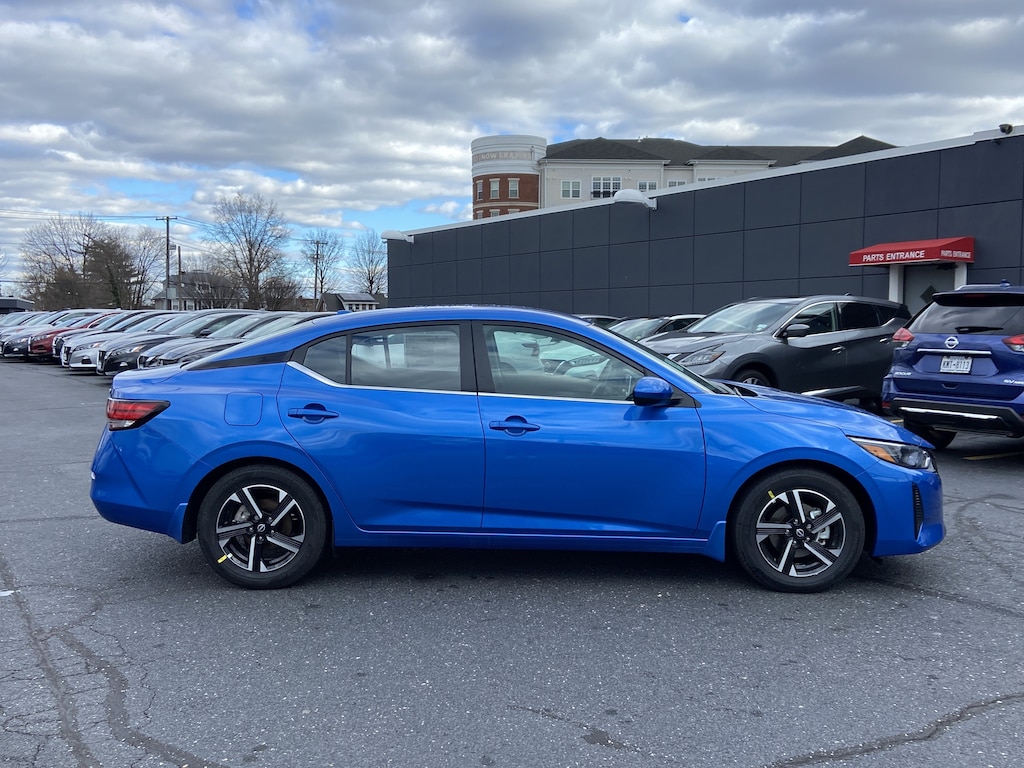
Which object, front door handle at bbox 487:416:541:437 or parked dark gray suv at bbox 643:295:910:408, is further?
parked dark gray suv at bbox 643:295:910:408

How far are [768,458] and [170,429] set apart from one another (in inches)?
125

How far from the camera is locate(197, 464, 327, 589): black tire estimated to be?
4496 millimetres

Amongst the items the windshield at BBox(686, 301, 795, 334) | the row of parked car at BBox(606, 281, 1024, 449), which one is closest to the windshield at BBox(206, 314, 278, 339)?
the row of parked car at BBox(606, 281, 1024, 449)

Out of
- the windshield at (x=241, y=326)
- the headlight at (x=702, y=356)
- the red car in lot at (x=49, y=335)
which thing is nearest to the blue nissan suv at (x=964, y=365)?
the headlight at (x=702, y=356)

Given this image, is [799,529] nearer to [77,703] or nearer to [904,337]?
[77,703]

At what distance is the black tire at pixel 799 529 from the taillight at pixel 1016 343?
434cm

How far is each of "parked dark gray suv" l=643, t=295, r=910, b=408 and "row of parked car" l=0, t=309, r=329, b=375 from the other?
4991 millimetres

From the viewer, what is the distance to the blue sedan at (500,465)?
4.45 metres

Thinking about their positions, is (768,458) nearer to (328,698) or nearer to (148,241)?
(328,698)

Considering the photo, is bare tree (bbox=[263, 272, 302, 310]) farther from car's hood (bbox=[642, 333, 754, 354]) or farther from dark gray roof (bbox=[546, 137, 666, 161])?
car's hood (bbox=[642, 333, 754, 354])

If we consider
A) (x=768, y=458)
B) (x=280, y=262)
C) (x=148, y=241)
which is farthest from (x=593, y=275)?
(x=148, y=241)

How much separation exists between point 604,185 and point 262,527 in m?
69.0

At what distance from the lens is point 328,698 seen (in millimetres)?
3369

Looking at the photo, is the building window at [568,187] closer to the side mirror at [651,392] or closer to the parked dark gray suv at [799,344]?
the parked dark gray suv at [799,344]
